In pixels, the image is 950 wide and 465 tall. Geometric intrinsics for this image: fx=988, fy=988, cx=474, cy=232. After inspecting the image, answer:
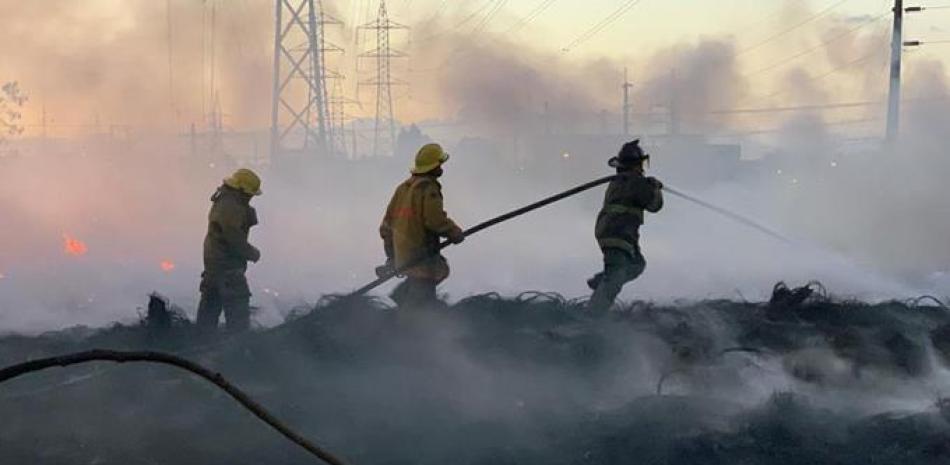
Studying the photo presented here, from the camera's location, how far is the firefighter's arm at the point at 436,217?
6785mm

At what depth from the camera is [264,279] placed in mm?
15305

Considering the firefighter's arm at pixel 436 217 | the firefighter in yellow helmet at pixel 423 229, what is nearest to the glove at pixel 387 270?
the firefighter in yellow helmet at pixel 423 229

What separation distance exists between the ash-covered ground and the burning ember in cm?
1175

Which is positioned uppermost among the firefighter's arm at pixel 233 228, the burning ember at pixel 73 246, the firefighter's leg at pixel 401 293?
the firefighter's arm at pixel 233 228

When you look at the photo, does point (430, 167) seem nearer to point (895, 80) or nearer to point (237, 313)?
point (237, 313)

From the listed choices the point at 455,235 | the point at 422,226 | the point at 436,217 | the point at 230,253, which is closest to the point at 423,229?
the point at 422,226

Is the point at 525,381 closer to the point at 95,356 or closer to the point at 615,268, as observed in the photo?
the point at 615,268

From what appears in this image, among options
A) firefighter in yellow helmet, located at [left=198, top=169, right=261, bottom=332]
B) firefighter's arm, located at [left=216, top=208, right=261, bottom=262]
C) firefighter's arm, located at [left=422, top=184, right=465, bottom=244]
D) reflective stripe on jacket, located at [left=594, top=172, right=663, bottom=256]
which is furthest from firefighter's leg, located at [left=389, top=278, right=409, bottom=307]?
reflective stripe on jacket, located at [left=594, top=172, right=663, bottom=256]

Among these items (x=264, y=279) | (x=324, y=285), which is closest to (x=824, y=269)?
(x=324, y=285)

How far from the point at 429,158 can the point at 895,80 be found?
70.5 feet

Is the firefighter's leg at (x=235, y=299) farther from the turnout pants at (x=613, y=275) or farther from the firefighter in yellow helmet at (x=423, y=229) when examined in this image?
the turnout pants at (x=613, y=275)

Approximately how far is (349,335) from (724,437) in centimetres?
277

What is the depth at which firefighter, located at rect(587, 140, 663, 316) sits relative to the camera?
7586mm

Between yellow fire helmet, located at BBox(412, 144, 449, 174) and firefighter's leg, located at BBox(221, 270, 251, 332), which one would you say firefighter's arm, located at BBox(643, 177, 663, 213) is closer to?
yellow fire helmet, located at BBox(412, 144, 449, 174)
